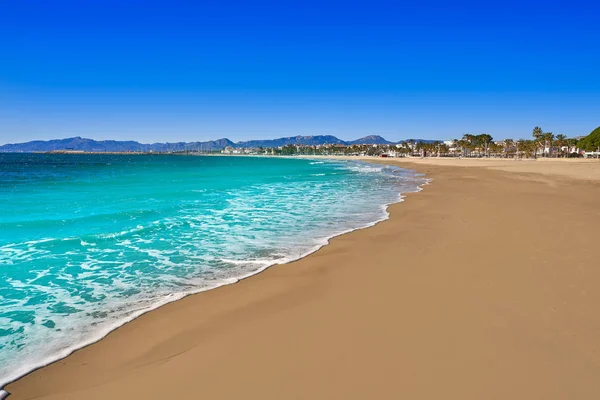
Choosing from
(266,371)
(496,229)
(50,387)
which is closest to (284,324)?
(266,371)

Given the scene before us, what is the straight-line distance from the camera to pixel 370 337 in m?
4.50

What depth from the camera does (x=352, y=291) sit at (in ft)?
20.3

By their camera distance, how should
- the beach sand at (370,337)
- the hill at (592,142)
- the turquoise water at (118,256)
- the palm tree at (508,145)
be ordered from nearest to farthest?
the beach sand at (370,337)
the turquoise water at (118,256)
the hill at (592,142)
the palm tree at (508,145)

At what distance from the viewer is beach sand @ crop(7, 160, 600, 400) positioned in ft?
11.7

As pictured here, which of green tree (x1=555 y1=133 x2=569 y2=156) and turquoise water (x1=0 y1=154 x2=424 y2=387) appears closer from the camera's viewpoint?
turquoise water (x1=0 y1=154 x2=424 y2=387)

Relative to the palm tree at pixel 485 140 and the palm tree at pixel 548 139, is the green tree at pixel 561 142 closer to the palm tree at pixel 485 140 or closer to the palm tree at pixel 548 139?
the palm tree at pixel 548 139

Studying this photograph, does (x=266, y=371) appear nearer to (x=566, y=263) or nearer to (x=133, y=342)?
(x=133, y=342)

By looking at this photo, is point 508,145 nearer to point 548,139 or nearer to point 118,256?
point 548,139

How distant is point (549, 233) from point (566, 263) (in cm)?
319

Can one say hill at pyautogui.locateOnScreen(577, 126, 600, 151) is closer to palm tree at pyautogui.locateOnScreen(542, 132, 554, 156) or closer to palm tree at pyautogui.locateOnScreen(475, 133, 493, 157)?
palm tree at pyautogui.locateOnScreen(542, 132, 554, 156)

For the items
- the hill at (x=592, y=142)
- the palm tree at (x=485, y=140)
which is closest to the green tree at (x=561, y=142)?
the hill at (x=592, y=142)

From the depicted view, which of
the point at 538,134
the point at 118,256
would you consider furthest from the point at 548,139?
the point at 118,256

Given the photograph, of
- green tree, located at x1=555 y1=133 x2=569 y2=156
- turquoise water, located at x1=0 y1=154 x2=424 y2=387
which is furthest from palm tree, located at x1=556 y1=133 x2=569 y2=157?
turquoise water, located at x1=0 y1=154 x2=424 y2=387

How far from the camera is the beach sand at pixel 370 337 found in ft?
11.7
